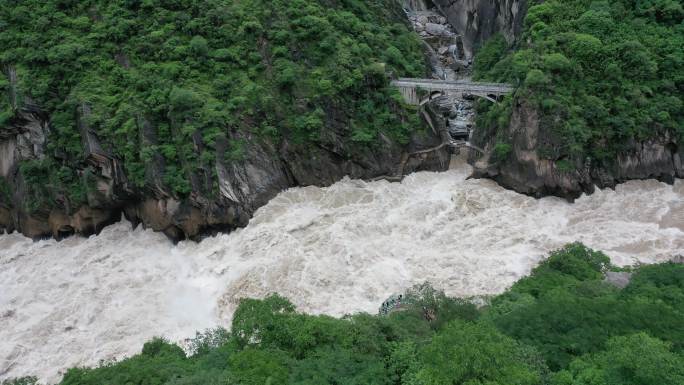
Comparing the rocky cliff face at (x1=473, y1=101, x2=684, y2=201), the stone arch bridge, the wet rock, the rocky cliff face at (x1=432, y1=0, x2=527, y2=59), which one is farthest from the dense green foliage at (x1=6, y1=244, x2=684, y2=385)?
the wet rock

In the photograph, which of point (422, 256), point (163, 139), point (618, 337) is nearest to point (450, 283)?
point (422, 256)

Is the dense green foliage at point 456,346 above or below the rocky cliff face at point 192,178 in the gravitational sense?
above

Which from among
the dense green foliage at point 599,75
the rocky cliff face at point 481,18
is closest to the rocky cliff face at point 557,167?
the dense green foliage at point 599,75

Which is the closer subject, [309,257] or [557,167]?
[309,257]

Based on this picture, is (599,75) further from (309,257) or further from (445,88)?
(309,257)

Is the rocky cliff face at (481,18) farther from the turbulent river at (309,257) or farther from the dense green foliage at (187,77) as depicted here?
the turbulent river at (309,257)

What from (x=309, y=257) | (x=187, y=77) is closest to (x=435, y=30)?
(x=187, y=77)
